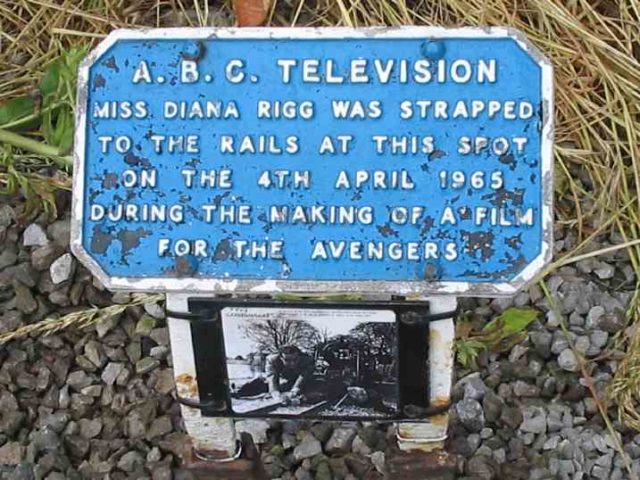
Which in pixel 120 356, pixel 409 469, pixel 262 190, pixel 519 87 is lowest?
pixel 409 469

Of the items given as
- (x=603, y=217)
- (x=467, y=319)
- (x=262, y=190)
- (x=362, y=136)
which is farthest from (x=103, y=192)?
(x=603, y=217)

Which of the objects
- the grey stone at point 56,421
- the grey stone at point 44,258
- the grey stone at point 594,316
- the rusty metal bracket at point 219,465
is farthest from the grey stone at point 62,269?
the grey stone at point 594,316

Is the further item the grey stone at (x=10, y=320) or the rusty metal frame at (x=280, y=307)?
the grey stone at (x=10, y=320)

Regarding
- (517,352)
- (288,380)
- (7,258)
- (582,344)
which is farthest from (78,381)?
(582,344)

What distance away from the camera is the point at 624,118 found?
88.5 inches

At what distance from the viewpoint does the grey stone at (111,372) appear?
2037 mm

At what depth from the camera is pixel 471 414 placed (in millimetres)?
1958

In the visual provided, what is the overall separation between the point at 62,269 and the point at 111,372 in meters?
0.23

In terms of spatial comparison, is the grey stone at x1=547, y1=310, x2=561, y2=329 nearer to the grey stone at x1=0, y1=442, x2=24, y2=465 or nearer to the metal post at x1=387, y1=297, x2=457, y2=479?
the metal post at x1=387, y1=297, x2=457, y2=479

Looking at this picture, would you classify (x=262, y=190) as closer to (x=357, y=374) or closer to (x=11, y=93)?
(x=357, y=374)

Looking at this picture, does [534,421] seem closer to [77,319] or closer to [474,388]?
[474,388]

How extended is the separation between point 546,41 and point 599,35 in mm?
136

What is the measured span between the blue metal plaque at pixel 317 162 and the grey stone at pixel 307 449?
0.58 m

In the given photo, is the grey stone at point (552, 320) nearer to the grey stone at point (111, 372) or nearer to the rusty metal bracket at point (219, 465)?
the rusty metal bracket at point (219, 465)
